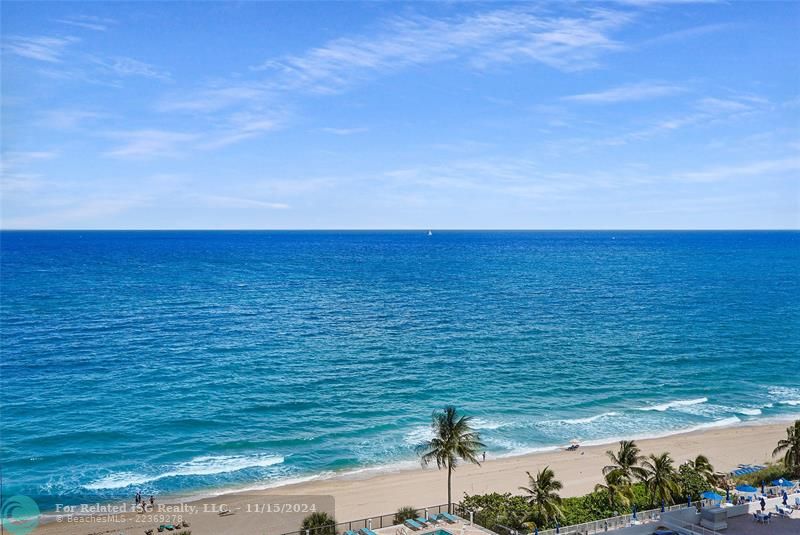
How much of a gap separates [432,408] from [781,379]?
43117 millimetres

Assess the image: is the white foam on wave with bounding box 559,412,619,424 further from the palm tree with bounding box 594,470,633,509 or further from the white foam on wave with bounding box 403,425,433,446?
the palm tree with bounding box 594,470,633,509

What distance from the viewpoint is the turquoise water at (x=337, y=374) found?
162ft

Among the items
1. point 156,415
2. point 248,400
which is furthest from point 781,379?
point 156,415

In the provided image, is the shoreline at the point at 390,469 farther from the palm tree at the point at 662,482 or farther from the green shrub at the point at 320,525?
the palm tree at the point at 662,482

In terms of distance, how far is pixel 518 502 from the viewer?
117ft

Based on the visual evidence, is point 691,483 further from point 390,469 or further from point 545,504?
point 390,469

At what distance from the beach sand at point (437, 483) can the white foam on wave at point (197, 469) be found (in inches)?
162

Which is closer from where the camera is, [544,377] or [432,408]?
[432,408]

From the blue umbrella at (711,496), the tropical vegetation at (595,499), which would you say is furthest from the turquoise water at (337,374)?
the blue umbrella at (711,496)

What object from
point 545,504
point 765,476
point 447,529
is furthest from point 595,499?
point 765,476

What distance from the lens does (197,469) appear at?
46969 millimetres

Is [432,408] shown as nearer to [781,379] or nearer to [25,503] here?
[25,503]

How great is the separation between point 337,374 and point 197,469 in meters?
24.2

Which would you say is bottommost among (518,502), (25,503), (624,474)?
(25,503)
